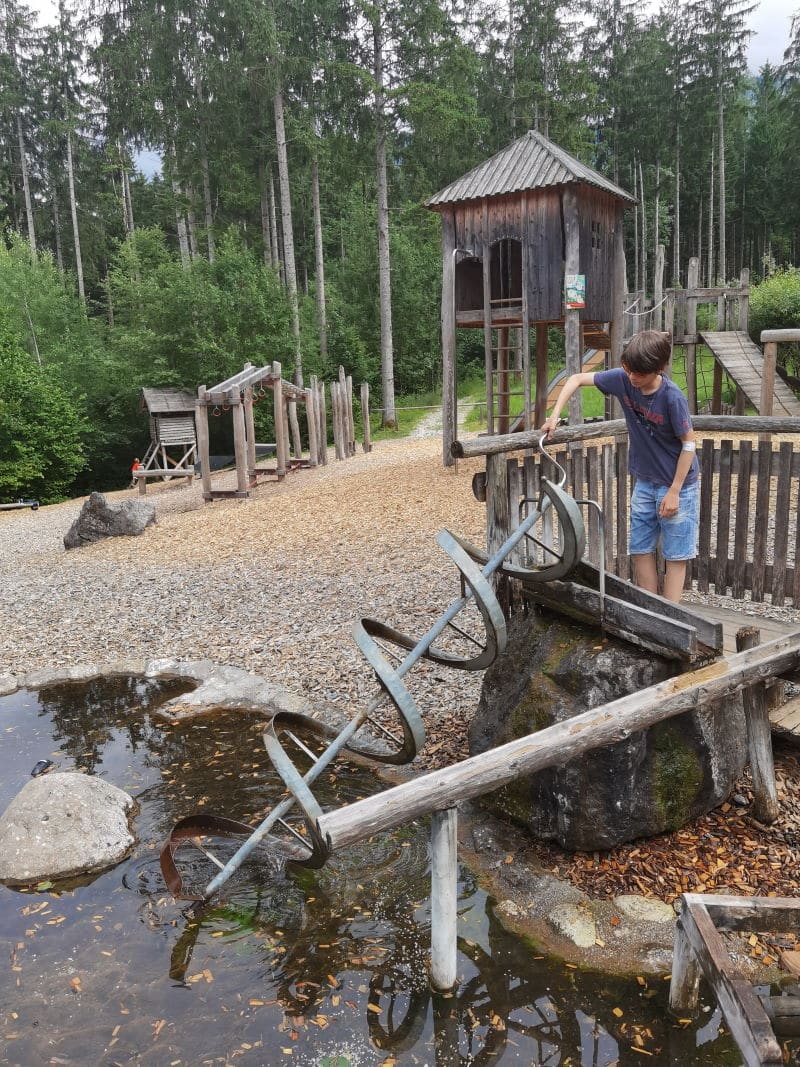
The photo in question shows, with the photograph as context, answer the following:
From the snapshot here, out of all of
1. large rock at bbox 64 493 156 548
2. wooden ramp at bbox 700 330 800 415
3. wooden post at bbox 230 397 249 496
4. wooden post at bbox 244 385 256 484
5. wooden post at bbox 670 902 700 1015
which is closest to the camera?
wooden post at bbox 670 902 700 1015

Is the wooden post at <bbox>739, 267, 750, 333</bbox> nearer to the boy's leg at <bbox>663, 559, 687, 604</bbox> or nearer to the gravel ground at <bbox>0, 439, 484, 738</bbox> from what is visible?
the gravel ground at <bbox>0, 439, 484, 738</bbox>

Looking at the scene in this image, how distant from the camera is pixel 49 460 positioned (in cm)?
2391

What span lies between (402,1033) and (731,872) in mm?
1745

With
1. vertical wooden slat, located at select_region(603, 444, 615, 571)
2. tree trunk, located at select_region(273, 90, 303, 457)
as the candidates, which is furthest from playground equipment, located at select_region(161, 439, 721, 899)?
tree trunk, located at select_region(273, 90, 303, 457)

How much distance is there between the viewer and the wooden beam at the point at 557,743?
2.95 m

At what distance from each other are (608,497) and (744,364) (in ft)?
44.5

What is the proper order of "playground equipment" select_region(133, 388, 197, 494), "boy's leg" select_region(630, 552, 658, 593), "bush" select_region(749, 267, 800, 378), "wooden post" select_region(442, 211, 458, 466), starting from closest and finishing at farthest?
"boy's leg" select_region(630, 552, 658, 593) → "wooden post" select_region(442, 211, 458, 466) → "bush" select_region(749, 267, 800, 378) → "playground equipment" select_region(133, 388, 197, 494)

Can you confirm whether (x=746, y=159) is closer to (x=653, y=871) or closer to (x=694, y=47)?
(x=694, y=47)

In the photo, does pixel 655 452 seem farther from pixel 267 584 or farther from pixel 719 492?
pixel 267 584

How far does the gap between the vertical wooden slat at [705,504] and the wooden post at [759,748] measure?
2.14 metres

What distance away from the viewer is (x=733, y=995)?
8.05ft

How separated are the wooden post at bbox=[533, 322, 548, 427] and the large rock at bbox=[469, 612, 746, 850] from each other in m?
11.8

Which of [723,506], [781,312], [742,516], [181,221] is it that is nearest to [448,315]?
[723,506]

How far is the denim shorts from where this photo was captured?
4539mm
